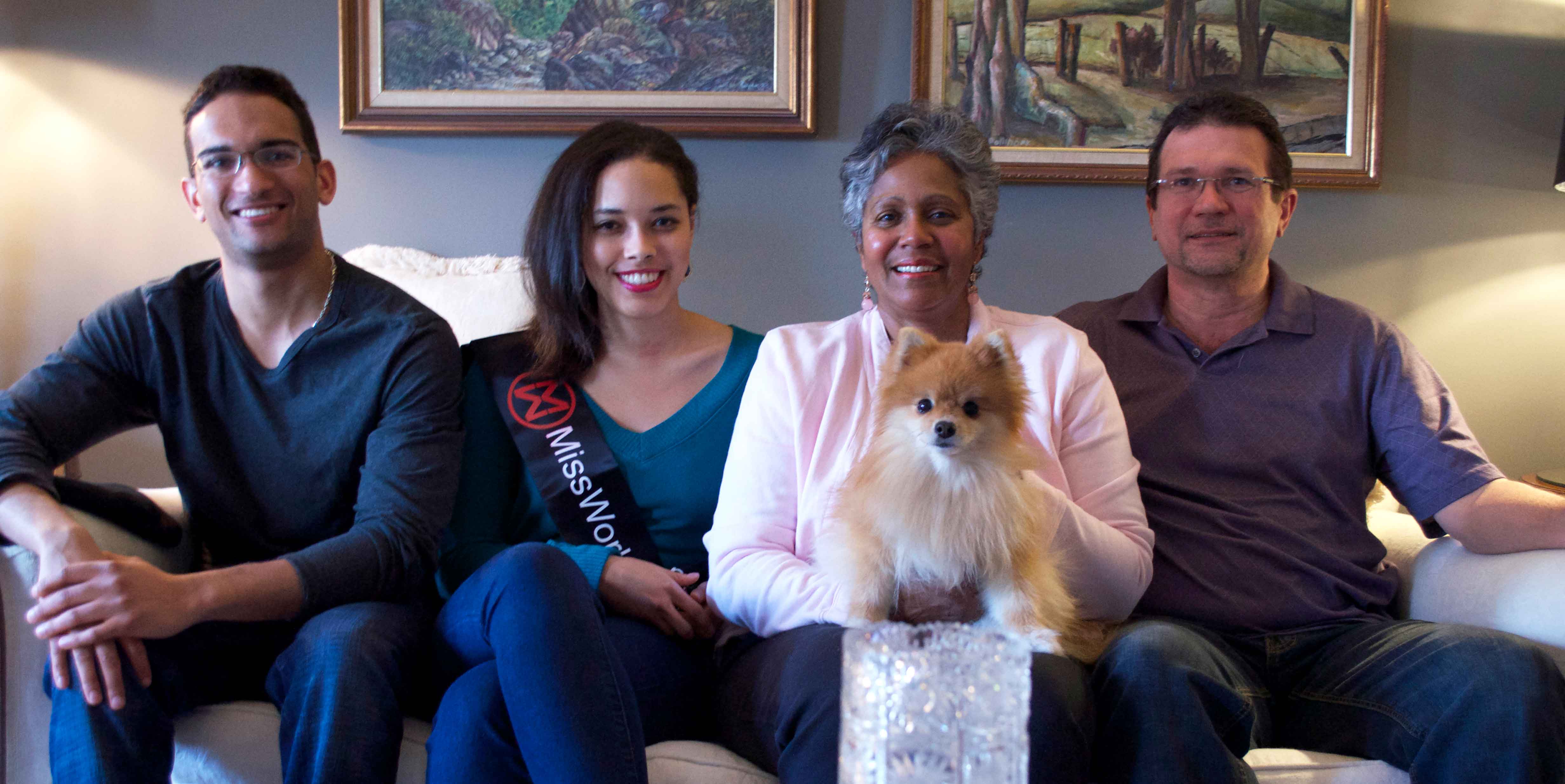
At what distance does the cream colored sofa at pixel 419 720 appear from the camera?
1.59 metres

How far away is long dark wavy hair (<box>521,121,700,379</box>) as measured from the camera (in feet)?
6.64

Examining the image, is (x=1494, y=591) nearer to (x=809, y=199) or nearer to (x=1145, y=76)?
(x=1145, y=76)

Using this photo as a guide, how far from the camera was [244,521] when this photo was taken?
1.86m

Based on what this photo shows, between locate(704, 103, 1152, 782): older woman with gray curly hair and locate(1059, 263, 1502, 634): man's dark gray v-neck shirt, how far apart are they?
0.26 m

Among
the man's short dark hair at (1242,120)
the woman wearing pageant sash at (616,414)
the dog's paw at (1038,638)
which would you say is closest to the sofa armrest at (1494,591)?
the man's short dark hair at (1242,120)


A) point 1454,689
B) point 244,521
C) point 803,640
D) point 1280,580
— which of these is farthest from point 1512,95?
point 244,521

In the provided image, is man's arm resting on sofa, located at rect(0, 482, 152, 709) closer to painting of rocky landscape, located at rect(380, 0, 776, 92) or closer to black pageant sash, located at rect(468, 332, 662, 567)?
black pageant sash, located at rect(468, 332, 662, 567)

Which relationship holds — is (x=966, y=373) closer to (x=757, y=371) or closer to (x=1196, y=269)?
(x=757, y=371)

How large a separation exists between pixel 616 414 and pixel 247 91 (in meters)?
0.94

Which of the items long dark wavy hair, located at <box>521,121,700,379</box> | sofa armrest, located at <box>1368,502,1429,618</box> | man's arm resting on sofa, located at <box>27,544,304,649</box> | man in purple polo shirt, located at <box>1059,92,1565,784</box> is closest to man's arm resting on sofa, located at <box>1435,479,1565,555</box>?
man in purple polo shirt, located at <box>1059,92,1565,784</box>

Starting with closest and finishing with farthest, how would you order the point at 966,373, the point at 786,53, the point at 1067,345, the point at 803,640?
1. the point at 966,373
2. the point at 803,640
3. the point at 1067,345
4. the point at 786,53

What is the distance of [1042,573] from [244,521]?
1496 mm

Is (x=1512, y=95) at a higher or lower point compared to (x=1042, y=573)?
higher

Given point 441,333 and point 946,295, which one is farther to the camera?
point 441,333
